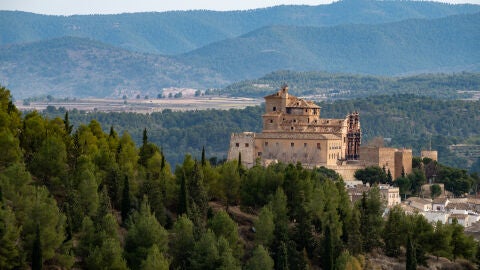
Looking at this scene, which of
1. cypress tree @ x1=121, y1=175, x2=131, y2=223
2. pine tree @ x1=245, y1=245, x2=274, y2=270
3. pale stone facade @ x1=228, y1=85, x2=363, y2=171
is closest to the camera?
pine tree @ x1=245, y1=245, x2=274, y2=270

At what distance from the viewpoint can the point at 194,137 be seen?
191m

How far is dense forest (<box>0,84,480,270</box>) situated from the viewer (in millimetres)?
58625

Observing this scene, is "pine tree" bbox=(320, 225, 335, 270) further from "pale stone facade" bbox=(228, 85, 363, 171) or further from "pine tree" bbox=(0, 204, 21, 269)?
"pale stone facade" bbox=(228, 85, 363, 171)

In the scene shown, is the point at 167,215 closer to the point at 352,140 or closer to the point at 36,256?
the point at 36,256

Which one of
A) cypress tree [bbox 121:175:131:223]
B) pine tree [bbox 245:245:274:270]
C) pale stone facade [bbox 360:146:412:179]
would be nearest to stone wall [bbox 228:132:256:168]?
pale stone facade [bbox 360:146:412:179]

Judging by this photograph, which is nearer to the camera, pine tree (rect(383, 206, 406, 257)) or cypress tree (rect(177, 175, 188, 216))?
cypress tree (rect(177, 175, 188, 216))

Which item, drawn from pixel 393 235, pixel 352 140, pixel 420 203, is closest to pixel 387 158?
pixel 352 140

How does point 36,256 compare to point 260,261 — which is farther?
point 260,261

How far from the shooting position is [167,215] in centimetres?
6950

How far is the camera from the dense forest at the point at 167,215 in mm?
58625

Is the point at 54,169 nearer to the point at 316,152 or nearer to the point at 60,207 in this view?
the point at 60,207

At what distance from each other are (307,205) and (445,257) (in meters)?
9.05

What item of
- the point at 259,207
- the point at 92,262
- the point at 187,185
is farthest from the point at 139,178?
the point at 92,262

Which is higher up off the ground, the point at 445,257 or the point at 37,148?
the point at 37,148
